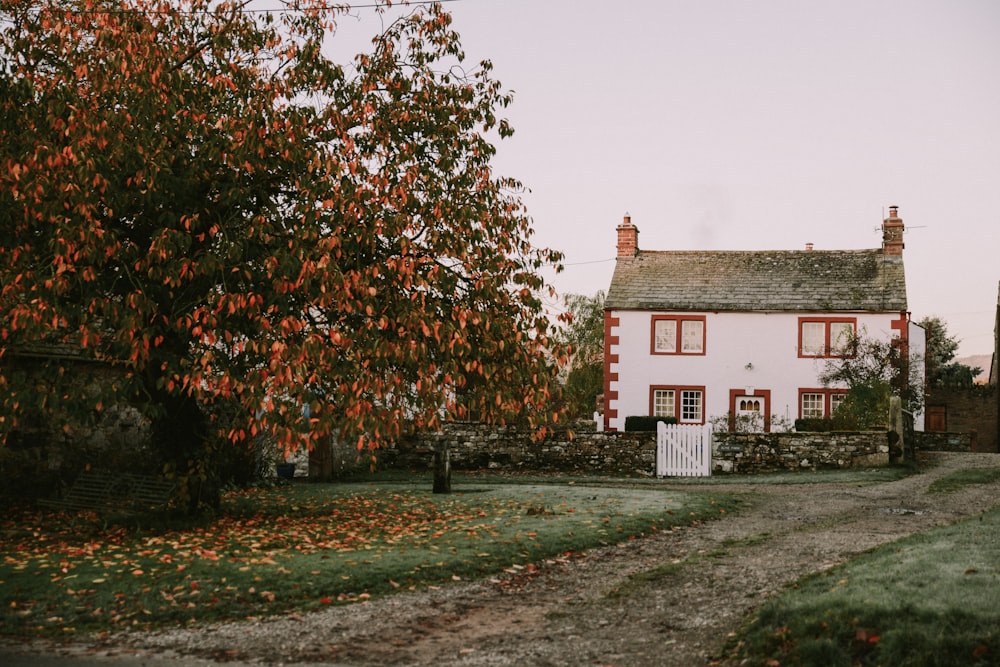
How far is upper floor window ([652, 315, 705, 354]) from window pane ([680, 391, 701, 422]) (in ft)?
5.83

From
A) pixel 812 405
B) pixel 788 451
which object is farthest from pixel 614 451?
pixel 812 405

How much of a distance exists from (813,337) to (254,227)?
3096 centimetres

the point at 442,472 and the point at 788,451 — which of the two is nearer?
the point at 442,472

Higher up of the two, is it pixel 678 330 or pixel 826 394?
pixel 678 330

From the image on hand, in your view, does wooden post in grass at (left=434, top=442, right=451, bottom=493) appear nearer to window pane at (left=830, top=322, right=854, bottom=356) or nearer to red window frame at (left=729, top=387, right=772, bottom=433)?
red window frame at (left=729, top=387, right=772, bottom=433)

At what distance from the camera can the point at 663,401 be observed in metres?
38.8

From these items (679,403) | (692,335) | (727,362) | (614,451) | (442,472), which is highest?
(692,335)

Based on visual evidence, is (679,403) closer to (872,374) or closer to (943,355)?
(872,374)

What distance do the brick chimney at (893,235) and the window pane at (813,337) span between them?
Result: 5.12 meters

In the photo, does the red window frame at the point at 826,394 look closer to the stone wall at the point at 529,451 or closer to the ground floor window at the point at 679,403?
the ground floor window at the point at 679,403

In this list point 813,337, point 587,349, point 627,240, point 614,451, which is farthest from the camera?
point 587,349

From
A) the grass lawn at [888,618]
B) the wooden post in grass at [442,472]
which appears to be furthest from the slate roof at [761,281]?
the grass lawn at [888,618]

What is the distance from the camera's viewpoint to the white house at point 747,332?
123 ft

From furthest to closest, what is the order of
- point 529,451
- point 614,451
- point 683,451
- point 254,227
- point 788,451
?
point 529,451
point 614,451
point 788,451
point 683,451
point 254,227
